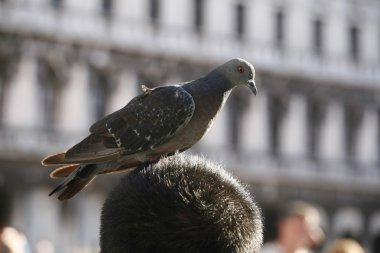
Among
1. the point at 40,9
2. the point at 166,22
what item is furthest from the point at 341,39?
the point at 40,9

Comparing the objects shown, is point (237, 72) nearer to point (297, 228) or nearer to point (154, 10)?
point (297, 228)

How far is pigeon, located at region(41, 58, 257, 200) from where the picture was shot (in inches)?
99.1

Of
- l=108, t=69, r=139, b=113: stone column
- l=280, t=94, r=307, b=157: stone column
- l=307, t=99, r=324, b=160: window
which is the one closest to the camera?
l=108, t=69, r=139, b=113: stone column

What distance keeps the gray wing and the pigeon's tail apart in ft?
0.16

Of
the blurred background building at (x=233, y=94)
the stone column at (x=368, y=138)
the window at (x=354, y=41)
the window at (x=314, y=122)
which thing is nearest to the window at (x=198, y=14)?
the blurred background building at (x=233, y=94)

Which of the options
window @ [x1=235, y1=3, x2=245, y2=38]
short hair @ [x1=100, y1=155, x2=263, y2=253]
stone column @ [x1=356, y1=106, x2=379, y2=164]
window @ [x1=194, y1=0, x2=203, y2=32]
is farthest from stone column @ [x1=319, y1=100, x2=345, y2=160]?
short hair @ [x1=100, y1=155, x2=263, y2=253]

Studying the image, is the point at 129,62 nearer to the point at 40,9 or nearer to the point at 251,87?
the point at 40,9

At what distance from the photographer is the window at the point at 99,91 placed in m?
25.0

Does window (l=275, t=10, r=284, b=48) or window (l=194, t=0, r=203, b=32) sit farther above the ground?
window (l=194, t=0, r=203, b=32)

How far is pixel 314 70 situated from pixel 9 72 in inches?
374

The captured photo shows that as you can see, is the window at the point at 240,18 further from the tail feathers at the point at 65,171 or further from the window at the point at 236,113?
the tail feathers at the point at 65,171

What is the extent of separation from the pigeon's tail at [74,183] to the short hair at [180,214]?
1.24ft

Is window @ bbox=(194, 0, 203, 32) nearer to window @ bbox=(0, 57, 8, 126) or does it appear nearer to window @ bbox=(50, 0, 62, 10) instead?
window @ bbox=(50, 0, 62, 10)

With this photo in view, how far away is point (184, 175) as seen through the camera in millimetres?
1991
